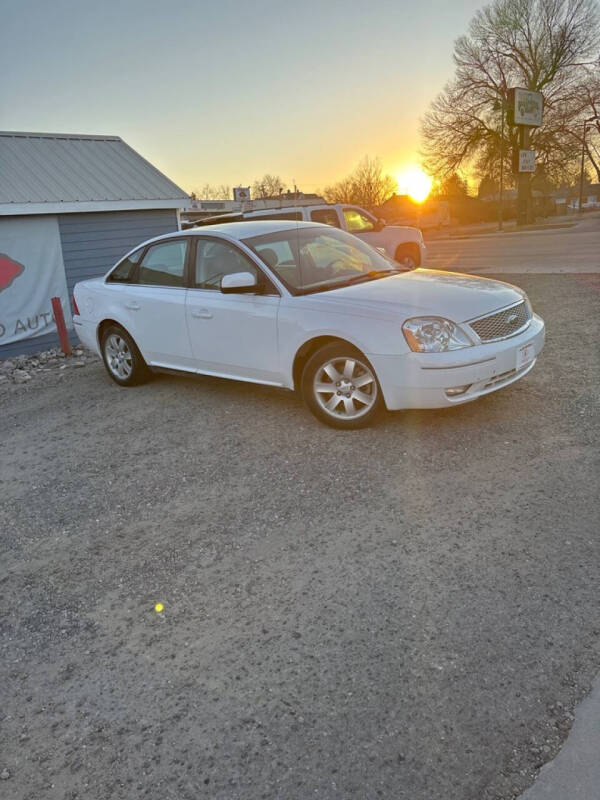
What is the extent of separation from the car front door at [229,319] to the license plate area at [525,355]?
1.92 m

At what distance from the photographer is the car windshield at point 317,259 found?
569 cm

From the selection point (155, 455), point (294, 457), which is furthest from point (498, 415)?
point (155, 455)

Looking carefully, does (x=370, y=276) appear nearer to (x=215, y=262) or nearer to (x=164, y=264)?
(x=215, y=262)

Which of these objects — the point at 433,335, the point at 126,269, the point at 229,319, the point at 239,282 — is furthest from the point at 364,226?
the point at 433,335

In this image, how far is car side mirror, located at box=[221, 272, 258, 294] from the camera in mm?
5480

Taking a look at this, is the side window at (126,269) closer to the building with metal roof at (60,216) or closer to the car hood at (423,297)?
the car hood at (423,297)

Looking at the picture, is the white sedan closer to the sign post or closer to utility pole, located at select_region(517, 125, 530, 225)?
the sign post

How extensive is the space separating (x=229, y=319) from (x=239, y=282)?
451 mm

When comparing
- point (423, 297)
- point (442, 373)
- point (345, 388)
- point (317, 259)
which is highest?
point (317, 259)

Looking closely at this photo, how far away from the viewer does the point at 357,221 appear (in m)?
14.2

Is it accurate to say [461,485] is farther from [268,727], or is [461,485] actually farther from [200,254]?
[200,254]

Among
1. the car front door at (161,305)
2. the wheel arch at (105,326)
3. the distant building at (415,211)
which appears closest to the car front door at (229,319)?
the car front door at (161,305)

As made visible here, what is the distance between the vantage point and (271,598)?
10.6ft

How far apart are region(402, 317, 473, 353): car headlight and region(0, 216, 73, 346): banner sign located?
8.34m
